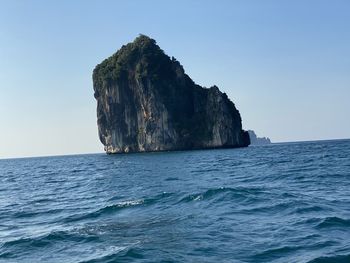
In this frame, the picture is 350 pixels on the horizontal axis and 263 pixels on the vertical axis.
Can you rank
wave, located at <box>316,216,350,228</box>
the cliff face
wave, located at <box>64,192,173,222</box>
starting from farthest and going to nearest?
1. the cliff face
2. wave, located at <box>64,192,173,222</box>
3. wave, located at <box>316,216,350,228</box>

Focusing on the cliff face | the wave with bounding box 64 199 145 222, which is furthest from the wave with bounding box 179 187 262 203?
the cliff face

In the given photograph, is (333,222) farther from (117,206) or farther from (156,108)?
(156,108)

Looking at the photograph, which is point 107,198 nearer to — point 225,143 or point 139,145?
point 225,143

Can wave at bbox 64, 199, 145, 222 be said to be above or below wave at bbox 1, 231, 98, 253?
above

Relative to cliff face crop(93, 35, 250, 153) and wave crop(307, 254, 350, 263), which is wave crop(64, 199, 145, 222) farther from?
cliff face crop(93, 35, 250, 153)

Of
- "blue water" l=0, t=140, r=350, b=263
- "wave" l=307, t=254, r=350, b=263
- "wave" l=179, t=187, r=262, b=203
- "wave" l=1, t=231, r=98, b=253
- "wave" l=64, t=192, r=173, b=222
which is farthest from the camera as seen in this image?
"wave" l=179, t=187, r=262, b=203

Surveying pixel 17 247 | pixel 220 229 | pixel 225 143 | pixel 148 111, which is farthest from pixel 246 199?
pixel 148 111

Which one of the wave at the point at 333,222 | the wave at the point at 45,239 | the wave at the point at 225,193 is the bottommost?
the wave at the point at 45,239

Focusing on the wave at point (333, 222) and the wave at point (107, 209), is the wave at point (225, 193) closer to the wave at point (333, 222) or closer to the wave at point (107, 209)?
the wave at point (107, 209)

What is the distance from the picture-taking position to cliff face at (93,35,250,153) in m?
144

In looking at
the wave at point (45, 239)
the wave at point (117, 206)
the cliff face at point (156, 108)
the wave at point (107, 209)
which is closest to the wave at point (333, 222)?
the wave at point (45, 239)

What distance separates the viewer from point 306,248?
39.1 feet

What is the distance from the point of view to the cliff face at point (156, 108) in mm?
143750

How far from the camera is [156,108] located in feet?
482
